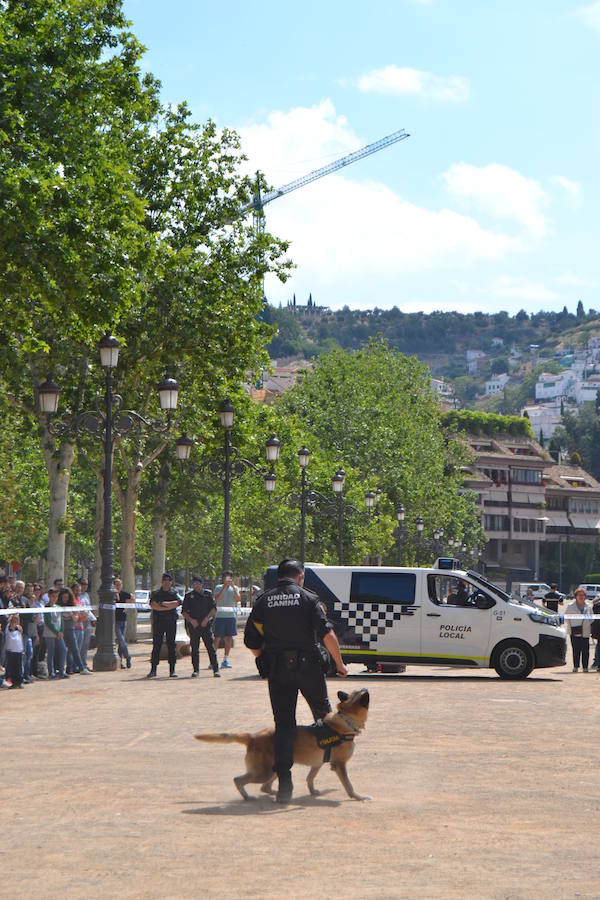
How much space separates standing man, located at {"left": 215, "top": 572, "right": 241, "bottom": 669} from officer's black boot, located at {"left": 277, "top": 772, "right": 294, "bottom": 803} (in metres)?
15.3

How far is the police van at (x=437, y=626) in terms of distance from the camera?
25766 millimetres

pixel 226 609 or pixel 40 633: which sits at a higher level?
pixel 226 609

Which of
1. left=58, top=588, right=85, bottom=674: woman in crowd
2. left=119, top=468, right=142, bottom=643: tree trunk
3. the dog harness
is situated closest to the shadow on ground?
the dog harness

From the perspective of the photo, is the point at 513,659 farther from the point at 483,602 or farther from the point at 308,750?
the point at 308,750

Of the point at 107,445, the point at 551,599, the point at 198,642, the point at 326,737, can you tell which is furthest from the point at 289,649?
the point at 551,599

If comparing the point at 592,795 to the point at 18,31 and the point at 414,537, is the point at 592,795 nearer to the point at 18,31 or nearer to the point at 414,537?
the point at 18,31

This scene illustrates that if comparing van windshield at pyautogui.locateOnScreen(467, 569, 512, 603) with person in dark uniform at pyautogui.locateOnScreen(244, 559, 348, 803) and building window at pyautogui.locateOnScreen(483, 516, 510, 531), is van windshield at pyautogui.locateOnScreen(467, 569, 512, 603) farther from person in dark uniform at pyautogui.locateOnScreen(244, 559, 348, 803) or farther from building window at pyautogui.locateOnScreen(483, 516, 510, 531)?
building window at pyautogui.locateOnScreen(483, 516, 510, 531)

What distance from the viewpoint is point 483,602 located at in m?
25.8

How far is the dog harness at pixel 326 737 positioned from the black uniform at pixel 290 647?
0.17 metres

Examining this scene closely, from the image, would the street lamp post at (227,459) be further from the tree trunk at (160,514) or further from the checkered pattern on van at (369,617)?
the checkered pattern on van at (369,617)

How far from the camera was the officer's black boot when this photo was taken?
34.1ft

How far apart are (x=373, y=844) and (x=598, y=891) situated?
169 centimetres

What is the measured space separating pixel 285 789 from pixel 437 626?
1559 centimetres

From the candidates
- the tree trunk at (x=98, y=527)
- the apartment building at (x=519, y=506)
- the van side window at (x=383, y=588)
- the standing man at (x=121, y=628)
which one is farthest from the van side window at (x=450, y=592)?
the apartment building at (x=519, y=506)
